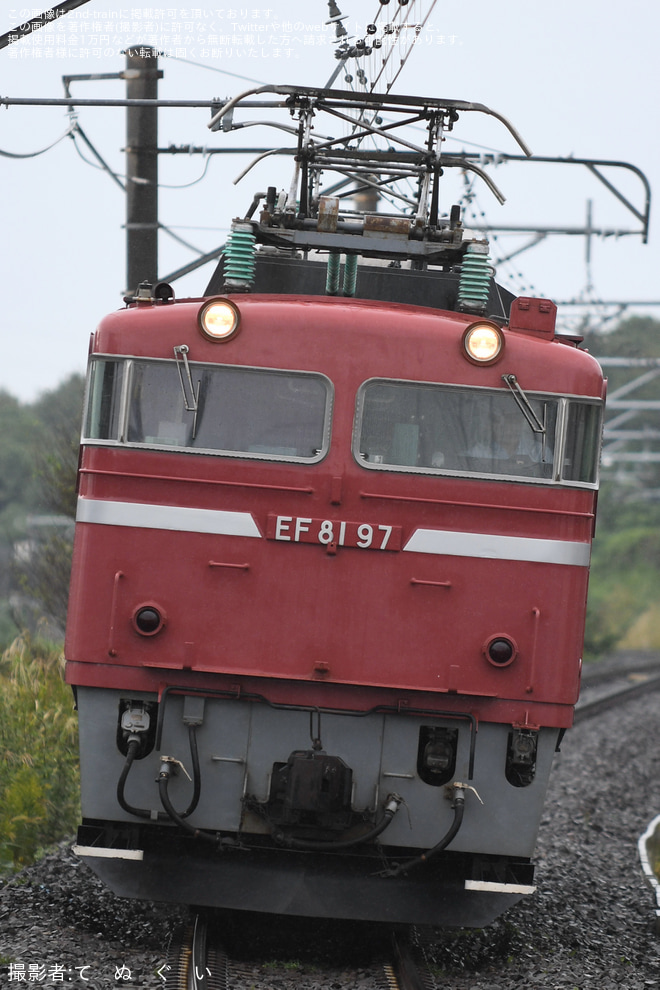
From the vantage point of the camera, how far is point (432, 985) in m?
6.51

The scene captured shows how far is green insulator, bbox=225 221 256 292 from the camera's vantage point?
704 cm

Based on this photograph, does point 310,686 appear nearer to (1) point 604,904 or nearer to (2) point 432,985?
(2) point 432,985

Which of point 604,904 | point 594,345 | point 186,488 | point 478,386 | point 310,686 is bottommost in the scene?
point 604,904

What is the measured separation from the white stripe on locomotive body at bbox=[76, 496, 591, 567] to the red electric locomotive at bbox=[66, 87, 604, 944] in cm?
1

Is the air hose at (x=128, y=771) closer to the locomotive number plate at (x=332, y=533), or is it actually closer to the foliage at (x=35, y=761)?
the locomotive number plate at (x=332, y=533)

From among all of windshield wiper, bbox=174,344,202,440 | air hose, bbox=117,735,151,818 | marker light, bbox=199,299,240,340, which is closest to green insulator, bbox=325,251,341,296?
marker light, bbox=199,299,240,340

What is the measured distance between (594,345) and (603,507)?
46.5 feet

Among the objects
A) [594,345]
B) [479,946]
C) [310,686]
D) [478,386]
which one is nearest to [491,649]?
[310,686]

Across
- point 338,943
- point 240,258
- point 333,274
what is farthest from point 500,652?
point 240,258

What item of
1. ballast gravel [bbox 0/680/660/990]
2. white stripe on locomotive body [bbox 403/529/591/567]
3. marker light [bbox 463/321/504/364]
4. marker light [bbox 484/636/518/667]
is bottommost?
ballast gravel [bbox 0/680/660/990]

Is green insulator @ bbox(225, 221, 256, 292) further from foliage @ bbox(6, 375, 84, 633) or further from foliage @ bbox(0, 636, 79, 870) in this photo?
foliage @ bbox(6, 375, 84, 633)

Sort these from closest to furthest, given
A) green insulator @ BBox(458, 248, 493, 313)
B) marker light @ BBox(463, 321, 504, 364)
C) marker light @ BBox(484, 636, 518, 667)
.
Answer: marker light @ BBox(484, 636, 518, 667), marker light @ BBox(463, 321, 504, 364), green insulator @ BBox(458, 248, 493, 313)

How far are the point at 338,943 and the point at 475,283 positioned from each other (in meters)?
3.79

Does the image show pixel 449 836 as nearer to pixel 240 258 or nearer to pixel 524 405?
pixel 524 405
